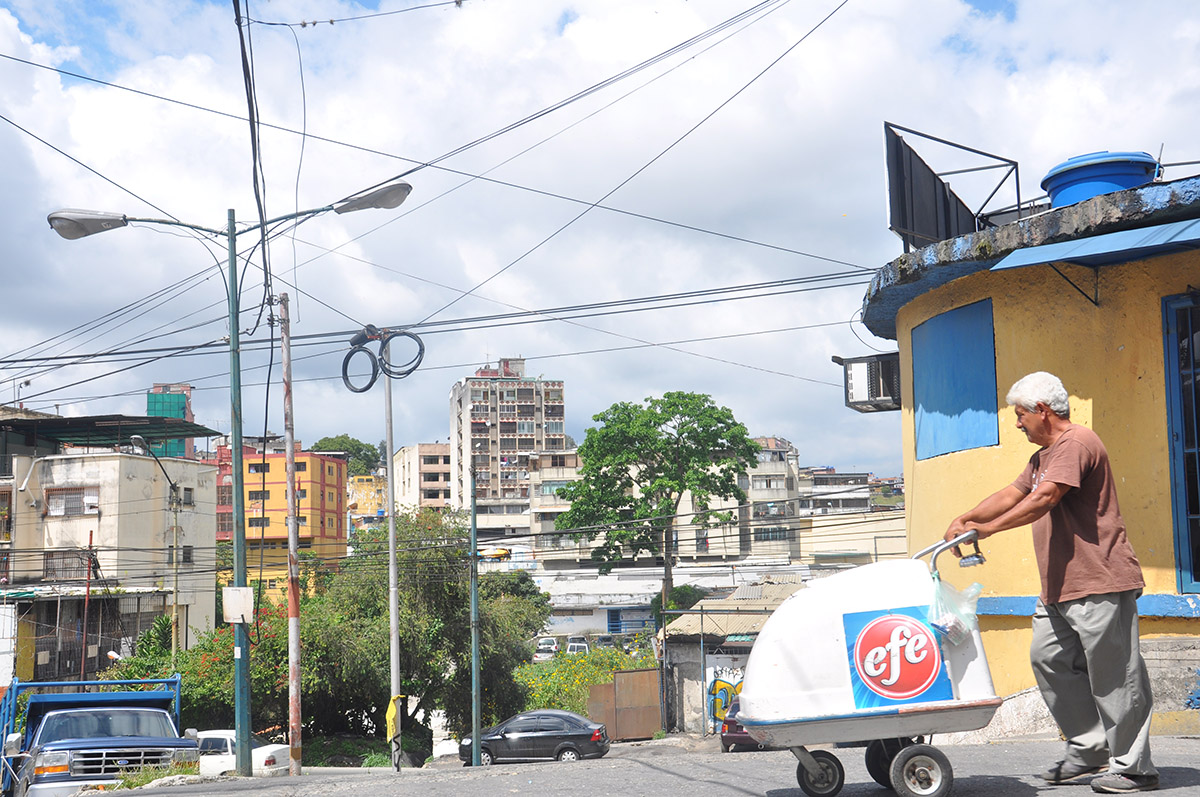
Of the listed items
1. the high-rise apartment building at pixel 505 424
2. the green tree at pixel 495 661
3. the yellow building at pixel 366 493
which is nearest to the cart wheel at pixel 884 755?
the green tree at pixel 495 661

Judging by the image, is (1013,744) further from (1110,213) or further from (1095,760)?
(1110,213)

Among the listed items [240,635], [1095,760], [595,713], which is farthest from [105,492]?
[1095,760]

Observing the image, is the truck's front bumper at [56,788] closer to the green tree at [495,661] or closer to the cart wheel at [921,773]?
the cart wheel at [921,773]

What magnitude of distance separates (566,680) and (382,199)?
86.5 ft

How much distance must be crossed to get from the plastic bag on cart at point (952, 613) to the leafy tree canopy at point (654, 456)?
162 ft

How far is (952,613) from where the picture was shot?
495cm

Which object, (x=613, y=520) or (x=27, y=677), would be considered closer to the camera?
(x=27, y=677)

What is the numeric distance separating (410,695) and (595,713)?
601 cm

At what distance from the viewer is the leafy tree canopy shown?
54719 mm

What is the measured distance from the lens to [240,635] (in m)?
15.4

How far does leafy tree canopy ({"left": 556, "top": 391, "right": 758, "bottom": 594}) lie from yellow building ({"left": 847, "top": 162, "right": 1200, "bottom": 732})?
44637 mm

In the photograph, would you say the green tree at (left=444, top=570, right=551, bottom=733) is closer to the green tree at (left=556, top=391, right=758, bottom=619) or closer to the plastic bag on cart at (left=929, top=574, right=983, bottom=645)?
→ the green tree at (left=556, top=391, right=758, bottom=619)

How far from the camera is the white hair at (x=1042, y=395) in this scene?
5.23 meters

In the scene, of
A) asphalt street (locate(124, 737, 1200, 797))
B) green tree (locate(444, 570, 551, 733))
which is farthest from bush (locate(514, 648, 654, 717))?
asphalt street (locate(124, 737, 1200, 797))
